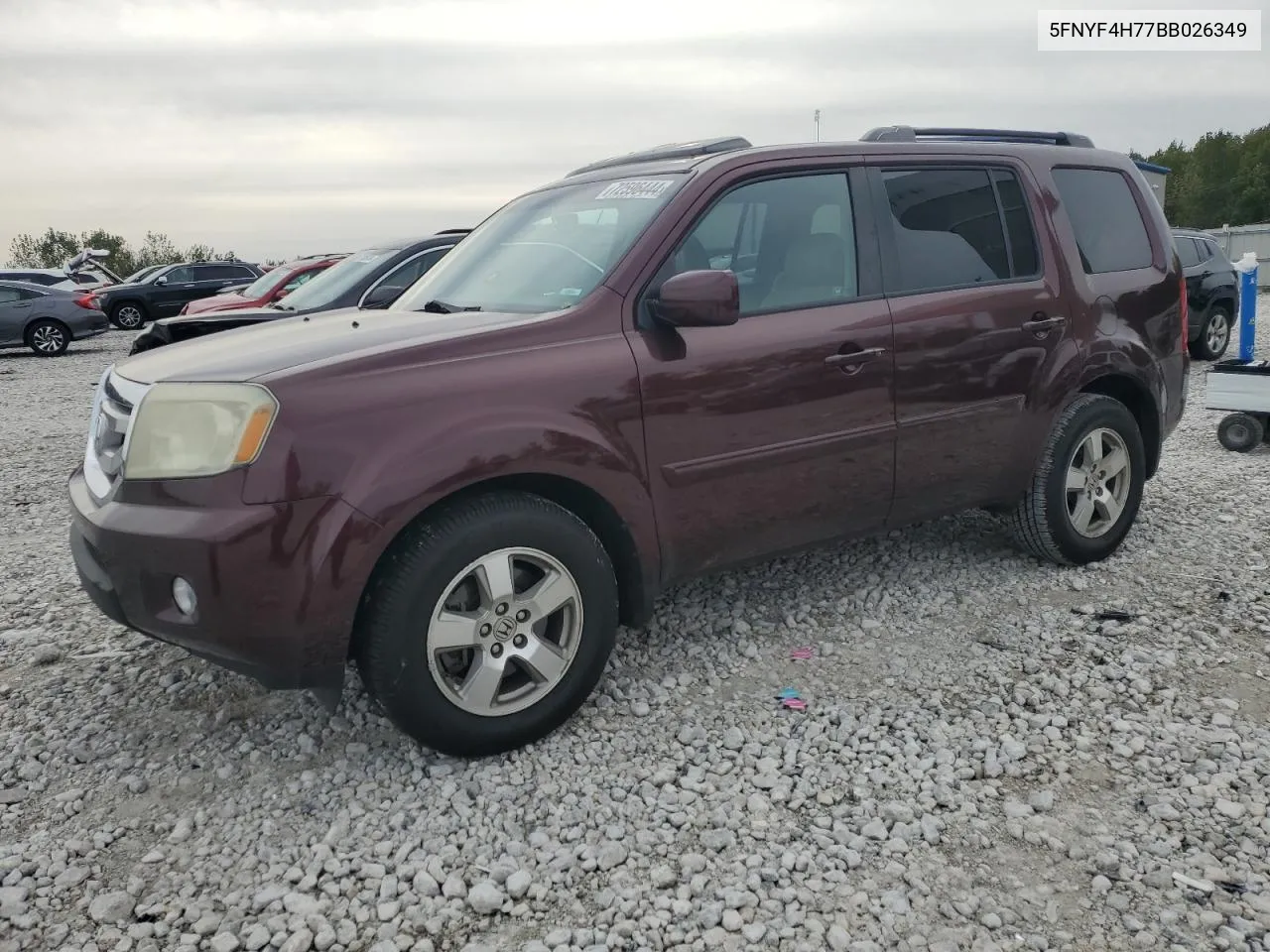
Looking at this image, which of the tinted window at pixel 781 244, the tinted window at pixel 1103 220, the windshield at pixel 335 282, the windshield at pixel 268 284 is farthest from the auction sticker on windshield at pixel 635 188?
the windshield at pixel 268 284

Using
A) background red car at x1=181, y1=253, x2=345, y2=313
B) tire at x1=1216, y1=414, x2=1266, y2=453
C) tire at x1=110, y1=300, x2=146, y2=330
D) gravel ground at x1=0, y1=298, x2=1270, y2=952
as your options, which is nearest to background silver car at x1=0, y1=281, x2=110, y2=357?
tire at x1=110, y1=300, x2=146, y2=330

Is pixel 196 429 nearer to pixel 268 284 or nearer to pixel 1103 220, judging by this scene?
pixel 1103 220

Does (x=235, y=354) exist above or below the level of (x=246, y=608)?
above

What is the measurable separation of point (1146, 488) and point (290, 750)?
5.05 metres

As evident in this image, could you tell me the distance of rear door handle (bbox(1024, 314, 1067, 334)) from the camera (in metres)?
4.23

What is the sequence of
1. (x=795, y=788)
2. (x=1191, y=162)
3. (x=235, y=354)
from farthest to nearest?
(x=1191, y=162)
(x=235, y=354)
(x=795, y=788)

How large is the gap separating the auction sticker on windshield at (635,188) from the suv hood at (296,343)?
0.67 m

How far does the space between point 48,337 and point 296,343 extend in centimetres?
1810

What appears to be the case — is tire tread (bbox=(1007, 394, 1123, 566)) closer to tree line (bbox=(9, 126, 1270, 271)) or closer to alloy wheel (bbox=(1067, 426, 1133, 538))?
alloy wheel (bbox=(1067, 426, 1133, 538))

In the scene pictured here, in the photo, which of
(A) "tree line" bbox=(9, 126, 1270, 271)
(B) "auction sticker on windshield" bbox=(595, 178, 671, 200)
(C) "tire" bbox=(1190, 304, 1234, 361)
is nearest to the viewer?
(B) "auction sticker on windshield" bbox=(595, 178, 671, 200)

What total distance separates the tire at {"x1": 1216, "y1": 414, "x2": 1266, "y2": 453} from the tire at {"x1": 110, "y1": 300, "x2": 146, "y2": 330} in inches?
897

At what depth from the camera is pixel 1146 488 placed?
6.02 meters

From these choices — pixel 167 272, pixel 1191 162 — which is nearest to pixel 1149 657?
pixel 167 272

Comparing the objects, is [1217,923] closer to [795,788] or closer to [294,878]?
[795,788]
